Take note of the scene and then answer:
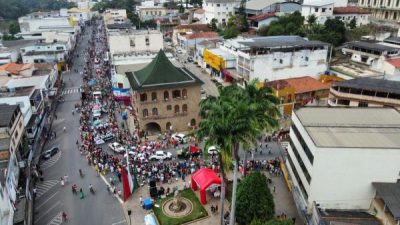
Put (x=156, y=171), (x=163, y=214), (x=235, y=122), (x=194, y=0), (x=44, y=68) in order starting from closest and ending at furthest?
(x=235, y=122) → (x=163, y=214) → (x=156, y=171) → (x=44, y=68) → (x=194, y=0)

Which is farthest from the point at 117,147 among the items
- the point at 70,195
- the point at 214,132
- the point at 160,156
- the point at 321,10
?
the point at 321,10

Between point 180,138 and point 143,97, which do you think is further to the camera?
point 143,97

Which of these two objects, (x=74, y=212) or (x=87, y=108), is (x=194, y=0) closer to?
(x=87, y=108)

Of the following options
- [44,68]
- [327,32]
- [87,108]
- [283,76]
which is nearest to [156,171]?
[87,108]

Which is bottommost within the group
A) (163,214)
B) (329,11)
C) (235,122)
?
(163,214)

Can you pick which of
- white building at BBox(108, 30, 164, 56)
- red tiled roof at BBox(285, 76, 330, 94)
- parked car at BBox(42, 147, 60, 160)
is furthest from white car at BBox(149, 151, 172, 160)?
white building at BBox(108, 30, 164, 56)

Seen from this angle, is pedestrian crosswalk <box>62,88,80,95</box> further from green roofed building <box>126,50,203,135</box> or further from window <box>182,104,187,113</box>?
window <box>182,104,187,113</box>

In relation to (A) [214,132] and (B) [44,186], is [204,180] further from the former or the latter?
(B) [44,186]
